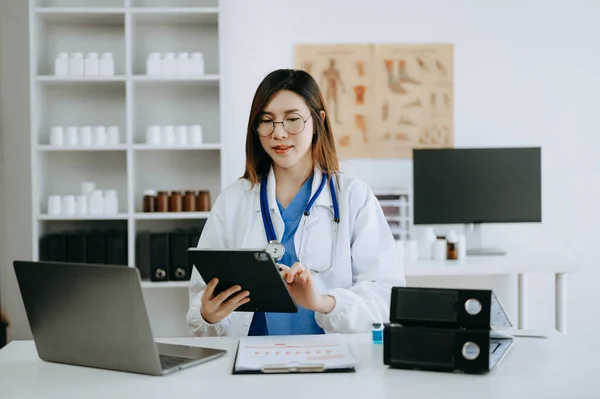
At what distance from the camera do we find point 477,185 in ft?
12.7

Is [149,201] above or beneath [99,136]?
beneath

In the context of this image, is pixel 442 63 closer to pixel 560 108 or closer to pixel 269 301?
pixel 560 108

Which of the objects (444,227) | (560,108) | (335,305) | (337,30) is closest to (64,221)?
(337,30)

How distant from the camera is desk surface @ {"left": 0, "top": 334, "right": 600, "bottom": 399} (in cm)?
129

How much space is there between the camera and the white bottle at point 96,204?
370 cm

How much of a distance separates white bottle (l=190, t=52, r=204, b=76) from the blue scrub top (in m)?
1.80

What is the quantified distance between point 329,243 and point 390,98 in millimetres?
2230

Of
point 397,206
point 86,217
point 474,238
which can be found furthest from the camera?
point 397,206

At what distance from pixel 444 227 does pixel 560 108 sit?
0.97m

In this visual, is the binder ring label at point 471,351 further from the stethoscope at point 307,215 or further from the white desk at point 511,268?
the white desk at point 511,268

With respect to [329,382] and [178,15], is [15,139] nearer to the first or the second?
[178,15]

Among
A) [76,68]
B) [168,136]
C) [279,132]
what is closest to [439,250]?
[168,136]

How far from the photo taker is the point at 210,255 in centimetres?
154

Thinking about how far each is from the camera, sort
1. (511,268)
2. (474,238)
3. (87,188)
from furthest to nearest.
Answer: (474,238), (87,188), (511,268)
